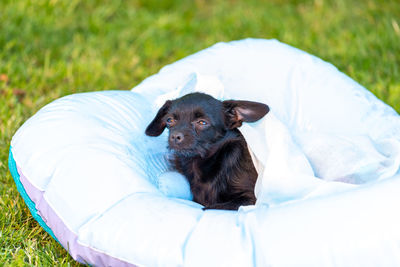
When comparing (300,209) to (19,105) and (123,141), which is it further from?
(19,105)

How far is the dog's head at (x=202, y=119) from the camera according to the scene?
10.0 ft

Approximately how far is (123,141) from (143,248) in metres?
0.98

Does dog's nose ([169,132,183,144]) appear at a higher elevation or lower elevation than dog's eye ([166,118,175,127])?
lower

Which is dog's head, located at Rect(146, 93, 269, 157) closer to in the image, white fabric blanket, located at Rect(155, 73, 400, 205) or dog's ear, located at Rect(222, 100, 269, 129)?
dog's ear, located at Rect(222, 100, 269, 129)

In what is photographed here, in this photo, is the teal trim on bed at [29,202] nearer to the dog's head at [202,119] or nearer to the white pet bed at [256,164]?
the white pet bed at [256,164]

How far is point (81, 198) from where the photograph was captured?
8.42 ft

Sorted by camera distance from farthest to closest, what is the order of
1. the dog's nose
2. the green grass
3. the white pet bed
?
the green grass
the dog's nose
the white pet bed

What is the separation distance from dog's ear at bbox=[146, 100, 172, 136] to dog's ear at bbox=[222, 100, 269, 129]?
35cm

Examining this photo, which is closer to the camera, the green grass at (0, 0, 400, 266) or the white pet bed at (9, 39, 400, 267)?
the white pet bed at (9, 39, 400, 267)

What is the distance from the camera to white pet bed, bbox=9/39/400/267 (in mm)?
2217

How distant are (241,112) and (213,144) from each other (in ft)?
0.80

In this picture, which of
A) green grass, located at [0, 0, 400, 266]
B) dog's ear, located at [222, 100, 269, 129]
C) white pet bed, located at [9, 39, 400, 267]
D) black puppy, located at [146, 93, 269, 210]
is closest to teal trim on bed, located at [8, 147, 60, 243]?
white pet bed, located at [9, 39, 400, 267]

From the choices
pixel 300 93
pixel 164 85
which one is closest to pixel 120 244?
pixel 164 85

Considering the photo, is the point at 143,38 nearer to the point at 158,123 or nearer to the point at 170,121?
the point at 158,123
